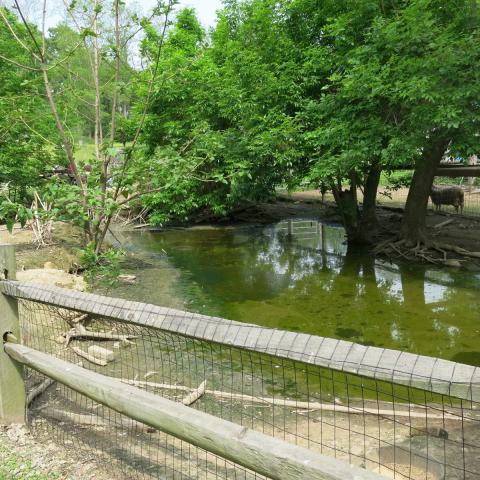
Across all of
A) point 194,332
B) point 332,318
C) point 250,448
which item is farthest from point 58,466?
point 332,318

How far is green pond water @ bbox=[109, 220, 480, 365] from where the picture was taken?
7.54 metres

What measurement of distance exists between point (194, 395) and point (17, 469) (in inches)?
83.4

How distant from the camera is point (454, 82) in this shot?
709 centimetres

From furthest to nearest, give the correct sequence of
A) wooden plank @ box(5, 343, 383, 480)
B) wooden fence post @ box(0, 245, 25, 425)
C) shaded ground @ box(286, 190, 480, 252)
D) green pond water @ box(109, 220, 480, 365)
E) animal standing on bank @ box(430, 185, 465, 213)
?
animal standing on bank @ box(430, 185, 465, 213) < shaded ground @ box(286, 190, 480, 252) < green pond water @ box(109, 220, 480, 365) < wooden fence post @ box(0, 245, 25, 425) < wooden plank @ box(5, 343, 383, 480)

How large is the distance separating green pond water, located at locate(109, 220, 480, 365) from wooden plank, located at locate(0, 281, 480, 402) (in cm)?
524

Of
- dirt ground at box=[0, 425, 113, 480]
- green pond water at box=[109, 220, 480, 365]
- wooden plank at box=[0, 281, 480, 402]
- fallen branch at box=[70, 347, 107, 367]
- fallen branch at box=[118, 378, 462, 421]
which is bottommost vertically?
green pond water at box=[109, 220, 480, 365]

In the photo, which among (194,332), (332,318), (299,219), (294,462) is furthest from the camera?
(299,219)

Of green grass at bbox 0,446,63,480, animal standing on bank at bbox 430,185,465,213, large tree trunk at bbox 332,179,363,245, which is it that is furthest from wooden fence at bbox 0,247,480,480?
animal standing on bank at bbox 430,185,465,213

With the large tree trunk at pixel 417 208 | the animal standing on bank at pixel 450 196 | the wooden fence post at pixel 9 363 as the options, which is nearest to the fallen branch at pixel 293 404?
the wooden fence post at pixel 9 363

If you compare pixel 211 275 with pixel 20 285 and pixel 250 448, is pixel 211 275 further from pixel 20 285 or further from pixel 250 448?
pixel 250 448

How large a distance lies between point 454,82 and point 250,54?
503cm

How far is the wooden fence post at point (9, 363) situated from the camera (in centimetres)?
326

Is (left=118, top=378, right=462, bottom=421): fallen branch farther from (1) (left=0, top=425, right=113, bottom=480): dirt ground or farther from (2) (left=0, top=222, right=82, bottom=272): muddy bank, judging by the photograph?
(2) (left=0, top=222, right=82, bottom=272): muddy bank

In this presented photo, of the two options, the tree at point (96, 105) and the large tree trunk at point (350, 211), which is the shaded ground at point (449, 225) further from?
the tree at point (96, 105)
